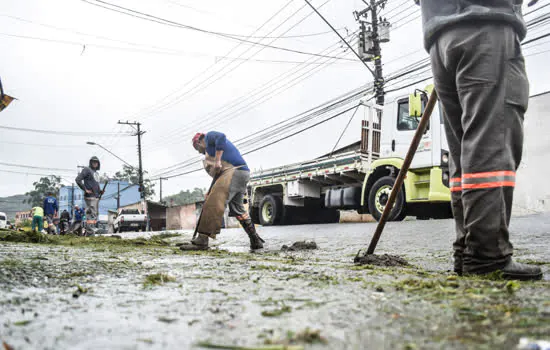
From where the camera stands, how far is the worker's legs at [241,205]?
219 inches

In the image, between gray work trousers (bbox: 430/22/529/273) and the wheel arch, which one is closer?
gray work trousers (bbox: 430/22/529/273)

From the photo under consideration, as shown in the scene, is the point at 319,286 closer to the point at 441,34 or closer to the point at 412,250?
the point at 441,34

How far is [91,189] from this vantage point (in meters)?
10.4

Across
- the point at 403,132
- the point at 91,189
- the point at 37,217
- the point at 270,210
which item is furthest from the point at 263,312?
the point at 37,217

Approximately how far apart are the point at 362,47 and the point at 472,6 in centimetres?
1631

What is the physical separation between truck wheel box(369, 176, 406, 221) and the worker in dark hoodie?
6.48 m

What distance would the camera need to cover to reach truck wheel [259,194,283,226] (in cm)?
1405

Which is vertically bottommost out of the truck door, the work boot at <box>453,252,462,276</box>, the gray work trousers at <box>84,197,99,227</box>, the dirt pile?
the dirt pile

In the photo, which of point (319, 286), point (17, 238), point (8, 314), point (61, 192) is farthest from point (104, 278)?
point (61, 192)

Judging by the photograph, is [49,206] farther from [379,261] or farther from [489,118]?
[489,118]

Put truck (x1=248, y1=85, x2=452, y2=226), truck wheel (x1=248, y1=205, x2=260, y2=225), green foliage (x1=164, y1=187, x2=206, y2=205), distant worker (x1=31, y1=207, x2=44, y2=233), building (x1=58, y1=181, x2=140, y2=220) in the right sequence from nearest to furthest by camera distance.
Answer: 1. truck (x1=248, y1=85, x2=452, y2=226)
2. distant worker (x1=31, y1=207, x2=44, y2=233)
3. truck wheel (x1=248, y1=205, x2=260, y2=225)
4. building (x1=58, y1=181, x2=140, y2=220)
5. green foliage (x1=164, y1=187, x2=206, y2=205)

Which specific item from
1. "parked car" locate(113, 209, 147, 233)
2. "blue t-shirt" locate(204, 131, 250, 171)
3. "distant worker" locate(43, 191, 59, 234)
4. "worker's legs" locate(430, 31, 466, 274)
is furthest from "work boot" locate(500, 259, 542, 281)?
"parked car" locate(113, 209, 147, 233)

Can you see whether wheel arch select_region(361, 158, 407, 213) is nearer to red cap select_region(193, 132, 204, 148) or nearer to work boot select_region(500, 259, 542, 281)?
red cap select_region(193, 132, 204, 148)

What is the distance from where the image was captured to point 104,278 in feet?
6.38
